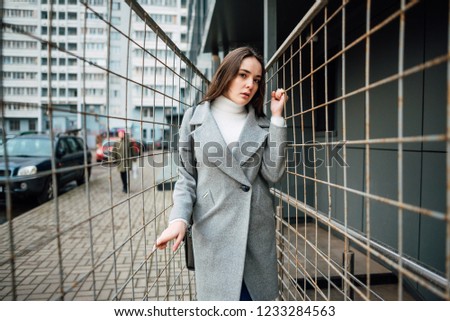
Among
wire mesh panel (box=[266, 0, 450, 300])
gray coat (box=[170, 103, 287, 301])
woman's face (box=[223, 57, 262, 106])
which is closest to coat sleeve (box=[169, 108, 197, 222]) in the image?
gray coat (box=[170, 103, 287, 301])

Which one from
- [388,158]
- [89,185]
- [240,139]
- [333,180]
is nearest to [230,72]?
[240,139]

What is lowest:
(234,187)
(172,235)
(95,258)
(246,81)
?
(95,258)

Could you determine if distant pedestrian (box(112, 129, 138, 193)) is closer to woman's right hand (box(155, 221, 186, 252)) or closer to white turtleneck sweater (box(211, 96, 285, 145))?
woman's right hand (box(155, 221, 186, 252))

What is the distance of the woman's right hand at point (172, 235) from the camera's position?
1.35 m

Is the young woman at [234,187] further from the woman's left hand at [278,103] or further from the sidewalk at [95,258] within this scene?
the sidewalk at [95,258]

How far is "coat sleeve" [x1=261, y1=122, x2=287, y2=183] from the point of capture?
157 cm

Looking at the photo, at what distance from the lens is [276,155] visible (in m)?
1.58

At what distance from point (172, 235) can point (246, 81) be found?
33.4 inches

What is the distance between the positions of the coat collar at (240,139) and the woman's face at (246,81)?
12cm

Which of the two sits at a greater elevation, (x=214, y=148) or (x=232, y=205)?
(x=214, y=148)

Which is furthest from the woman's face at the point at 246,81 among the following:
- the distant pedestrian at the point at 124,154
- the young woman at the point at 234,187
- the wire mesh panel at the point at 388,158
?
the distant pedestrian at the point at 124,154

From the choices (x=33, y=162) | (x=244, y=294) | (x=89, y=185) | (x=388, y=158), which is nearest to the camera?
(x=244, y=294)

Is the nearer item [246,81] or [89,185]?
[246,81]

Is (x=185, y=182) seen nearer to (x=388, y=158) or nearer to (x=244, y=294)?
(x=244, y=294)
